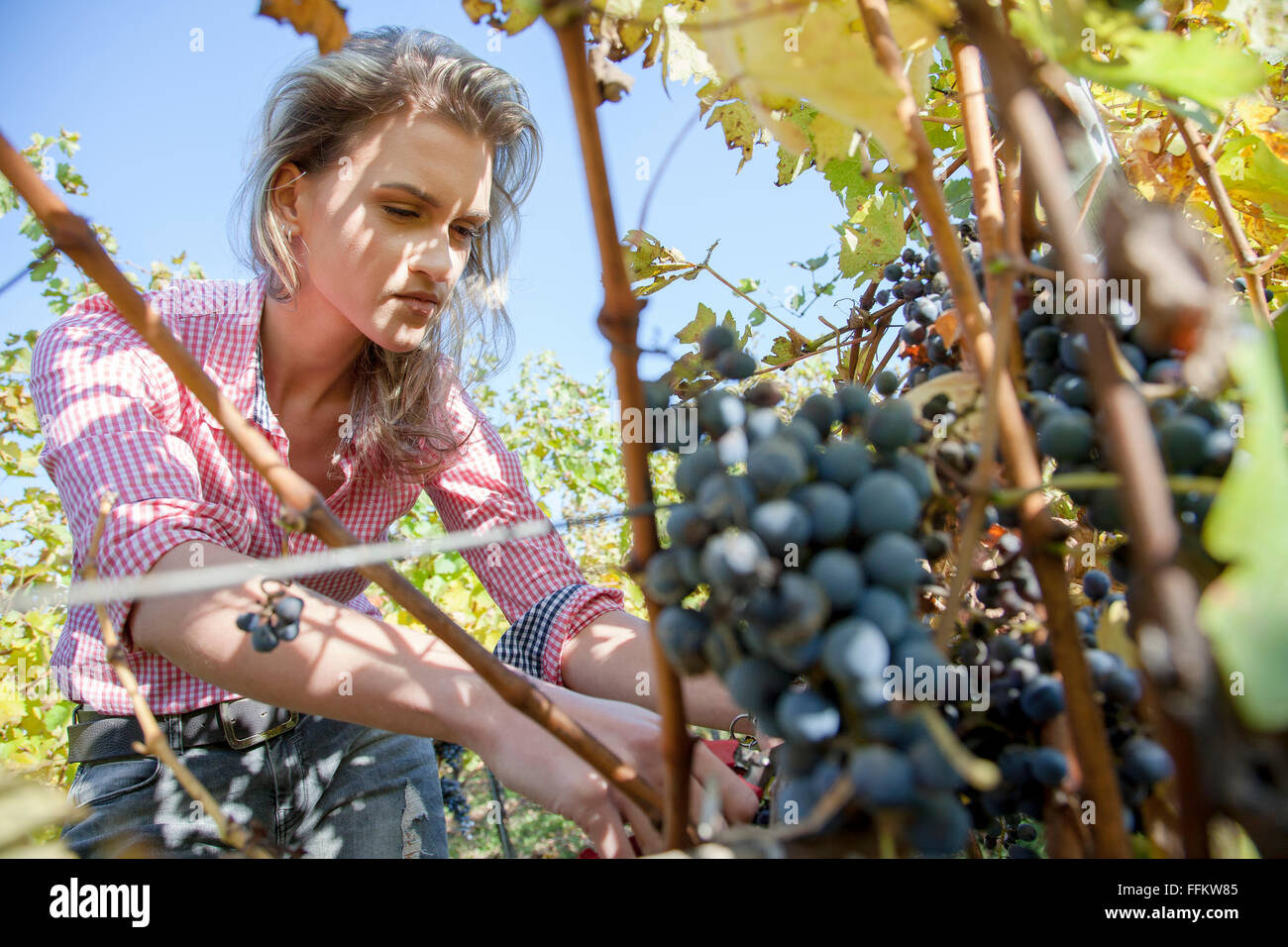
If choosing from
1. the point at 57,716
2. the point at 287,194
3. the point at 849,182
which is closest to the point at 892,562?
the point at 849,182

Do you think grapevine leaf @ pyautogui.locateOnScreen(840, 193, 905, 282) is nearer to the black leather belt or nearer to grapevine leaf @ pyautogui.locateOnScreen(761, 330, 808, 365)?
grapevine leaf @ pyautogui.locateOnScreen(761, 330, 808, 365)

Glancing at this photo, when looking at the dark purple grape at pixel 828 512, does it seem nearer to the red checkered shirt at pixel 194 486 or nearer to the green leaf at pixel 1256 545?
the green leaf at pixel 1256 545

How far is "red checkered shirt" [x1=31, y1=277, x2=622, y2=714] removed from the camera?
3.62ft

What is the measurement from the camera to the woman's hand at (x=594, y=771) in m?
0.67

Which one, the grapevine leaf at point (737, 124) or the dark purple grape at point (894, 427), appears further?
the grapevine leaf at point (737, 124)

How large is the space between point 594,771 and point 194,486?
0.83 meters

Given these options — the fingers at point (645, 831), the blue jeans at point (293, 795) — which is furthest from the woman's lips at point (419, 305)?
the fingers at point (645, 831)

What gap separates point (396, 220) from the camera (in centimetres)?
147

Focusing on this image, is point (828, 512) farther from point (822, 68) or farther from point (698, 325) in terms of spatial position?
point (698, 325)

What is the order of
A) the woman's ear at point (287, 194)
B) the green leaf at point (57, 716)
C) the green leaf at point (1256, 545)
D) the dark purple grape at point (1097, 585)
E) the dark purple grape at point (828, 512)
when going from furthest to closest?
the green leaf at point (57, 716)
the woman's ear at point (287, 194)
the dark purple grape at point (1097, 585)
the dark purple grape at point (828, 512)
the green leaf at point (1256, 545)

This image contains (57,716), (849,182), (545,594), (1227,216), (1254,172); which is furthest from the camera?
(57,716)

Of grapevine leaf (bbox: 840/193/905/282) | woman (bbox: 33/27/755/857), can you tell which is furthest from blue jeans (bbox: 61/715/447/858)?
grapevine leaf (bbox: 840/193/905/282)
